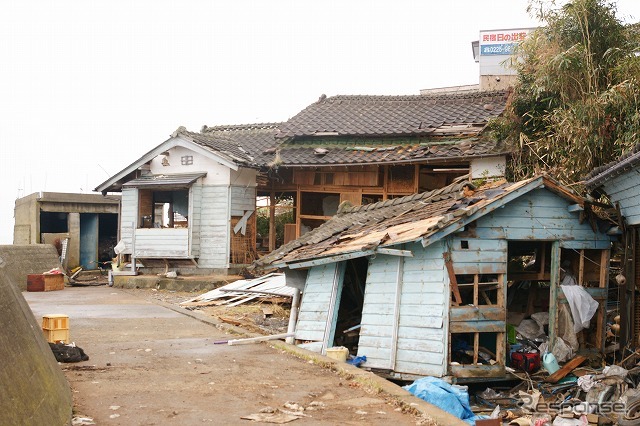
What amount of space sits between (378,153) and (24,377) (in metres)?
16.4

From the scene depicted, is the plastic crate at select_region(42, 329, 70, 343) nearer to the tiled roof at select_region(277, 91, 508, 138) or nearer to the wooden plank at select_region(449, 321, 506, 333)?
the wooden plank at select_region(449, 321, 506, 333)

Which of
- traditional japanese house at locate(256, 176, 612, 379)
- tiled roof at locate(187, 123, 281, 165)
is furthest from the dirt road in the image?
tiled roof at locate(187, 123, 281, 165)

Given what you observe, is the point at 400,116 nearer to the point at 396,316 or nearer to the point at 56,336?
the point at 396,316

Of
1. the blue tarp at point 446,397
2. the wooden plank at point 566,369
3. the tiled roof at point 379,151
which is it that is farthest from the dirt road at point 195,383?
the tiled roof at point 379,151

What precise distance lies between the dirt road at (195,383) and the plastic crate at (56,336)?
2.04 ft

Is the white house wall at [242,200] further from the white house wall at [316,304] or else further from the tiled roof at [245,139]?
the white house wall at [316,304]

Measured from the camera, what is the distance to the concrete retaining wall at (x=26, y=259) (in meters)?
22.5

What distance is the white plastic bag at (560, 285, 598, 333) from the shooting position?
11.9m

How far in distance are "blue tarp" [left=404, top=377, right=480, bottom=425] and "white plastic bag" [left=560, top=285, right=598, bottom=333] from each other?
3679mm

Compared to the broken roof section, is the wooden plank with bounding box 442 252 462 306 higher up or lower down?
lower down

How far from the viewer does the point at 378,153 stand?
68.4ft

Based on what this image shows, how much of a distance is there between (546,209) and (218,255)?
12.7m

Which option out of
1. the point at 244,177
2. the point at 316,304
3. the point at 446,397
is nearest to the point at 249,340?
the point at 316,304

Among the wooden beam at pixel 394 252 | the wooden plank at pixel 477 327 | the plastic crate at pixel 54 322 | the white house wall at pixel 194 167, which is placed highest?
the white house wall at pixel 194 167
